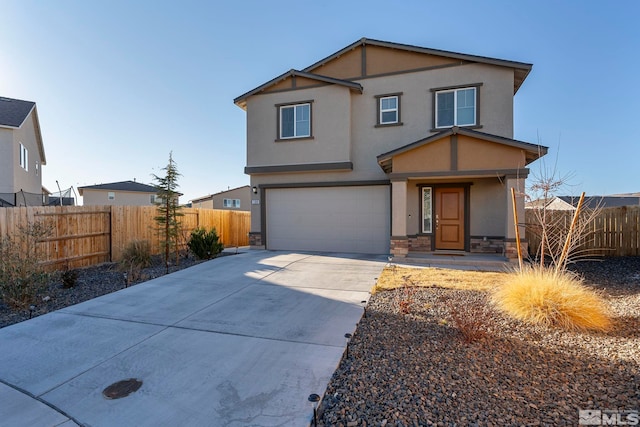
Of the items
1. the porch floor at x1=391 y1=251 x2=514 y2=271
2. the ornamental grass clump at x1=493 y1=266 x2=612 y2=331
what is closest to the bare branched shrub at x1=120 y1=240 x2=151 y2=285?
the porch floor at x1=391 y1=251 x2=514 y2=271

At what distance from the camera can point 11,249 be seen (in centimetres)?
556

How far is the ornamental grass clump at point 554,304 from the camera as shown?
13.0 ft

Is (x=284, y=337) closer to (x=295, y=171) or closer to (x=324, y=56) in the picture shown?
(x=295, y=171)

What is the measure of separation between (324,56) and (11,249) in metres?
11.3

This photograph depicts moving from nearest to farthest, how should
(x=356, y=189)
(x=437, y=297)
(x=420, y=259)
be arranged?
(x=437, y=297), (x=420, y=259), (x=356, y=189)

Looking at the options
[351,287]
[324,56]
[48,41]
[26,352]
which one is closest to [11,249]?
[26,352]

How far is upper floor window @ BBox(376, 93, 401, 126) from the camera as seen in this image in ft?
36.0

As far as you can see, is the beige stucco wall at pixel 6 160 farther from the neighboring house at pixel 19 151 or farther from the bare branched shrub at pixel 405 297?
the bare branched shrub at pixel 405 297

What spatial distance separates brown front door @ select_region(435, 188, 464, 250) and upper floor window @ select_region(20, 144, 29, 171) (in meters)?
22.1

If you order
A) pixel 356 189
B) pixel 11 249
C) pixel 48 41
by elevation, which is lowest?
pixel 11 249

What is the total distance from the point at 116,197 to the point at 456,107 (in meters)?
31.7

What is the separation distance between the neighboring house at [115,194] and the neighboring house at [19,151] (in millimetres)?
8010

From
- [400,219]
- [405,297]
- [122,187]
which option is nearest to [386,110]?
[400,219]

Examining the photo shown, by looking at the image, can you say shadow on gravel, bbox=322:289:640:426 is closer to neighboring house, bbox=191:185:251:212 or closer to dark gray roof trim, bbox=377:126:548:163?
dark gray roof trim, bbox=377:126:548:163
